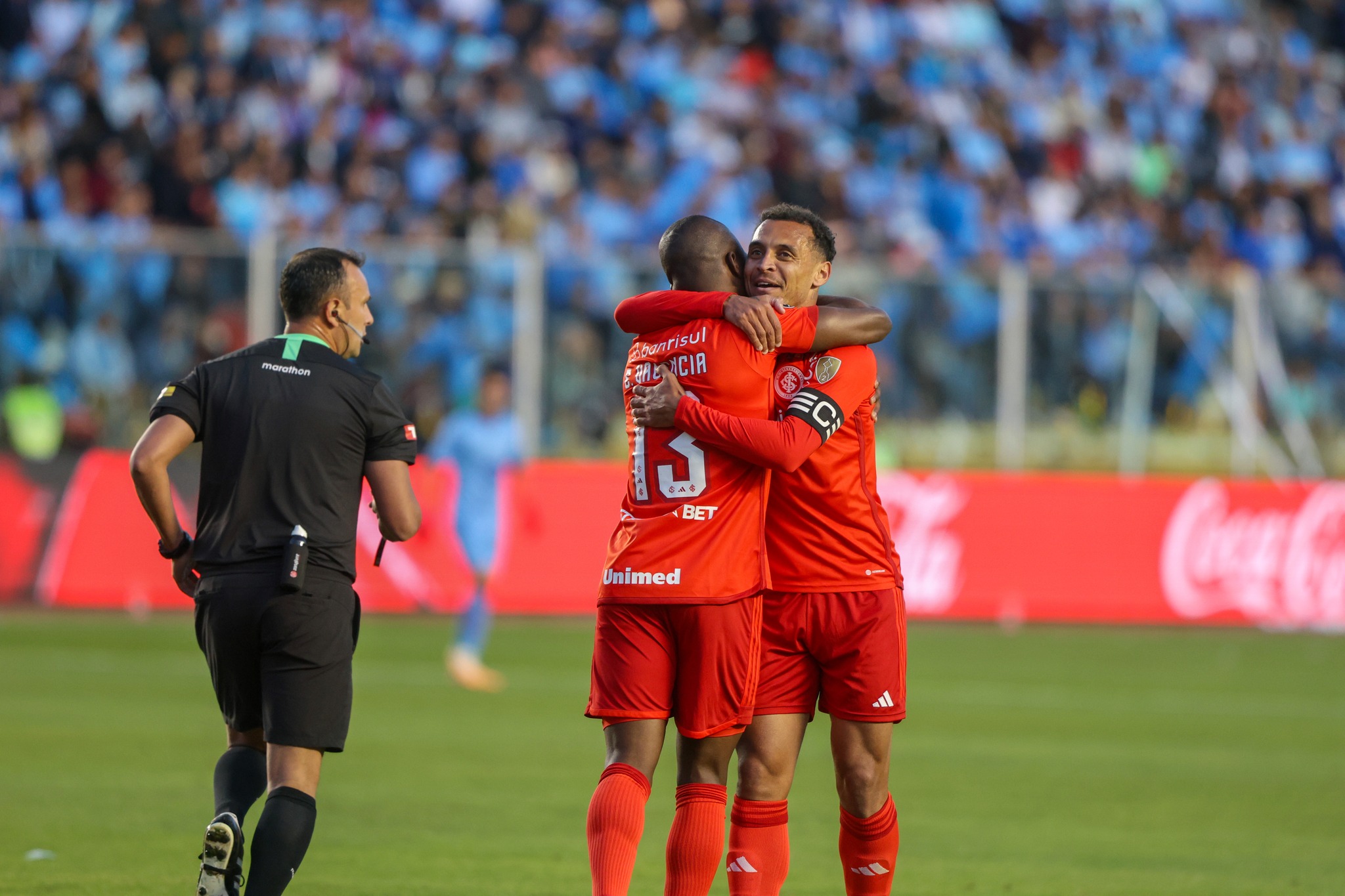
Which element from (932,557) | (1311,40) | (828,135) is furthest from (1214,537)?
(1311,40)

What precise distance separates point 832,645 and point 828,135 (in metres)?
19.6

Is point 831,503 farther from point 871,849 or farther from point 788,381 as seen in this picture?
point 871,849

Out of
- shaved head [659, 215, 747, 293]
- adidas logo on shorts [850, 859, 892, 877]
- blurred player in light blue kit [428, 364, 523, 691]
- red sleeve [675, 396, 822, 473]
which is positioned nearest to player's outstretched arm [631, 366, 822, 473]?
red sleeve [675, 396, 822, 473]

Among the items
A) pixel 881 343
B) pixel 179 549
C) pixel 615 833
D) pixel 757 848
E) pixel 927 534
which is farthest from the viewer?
pixel 881 343

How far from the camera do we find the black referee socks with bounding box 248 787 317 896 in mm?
5277

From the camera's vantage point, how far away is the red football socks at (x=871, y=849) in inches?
223

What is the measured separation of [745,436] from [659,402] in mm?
273

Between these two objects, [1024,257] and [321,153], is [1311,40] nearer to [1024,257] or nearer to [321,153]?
[1024,257]

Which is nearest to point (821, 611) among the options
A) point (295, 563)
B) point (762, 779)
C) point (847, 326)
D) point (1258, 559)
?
point (762, 779)

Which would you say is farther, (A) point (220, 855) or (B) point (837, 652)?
(B) point (837, 652)

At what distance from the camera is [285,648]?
17.8ft

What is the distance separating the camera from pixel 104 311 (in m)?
18.0

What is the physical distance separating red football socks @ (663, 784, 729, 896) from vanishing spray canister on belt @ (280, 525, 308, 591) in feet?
4.16

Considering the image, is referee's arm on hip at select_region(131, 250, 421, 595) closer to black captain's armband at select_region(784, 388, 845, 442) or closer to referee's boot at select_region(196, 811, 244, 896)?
referee's boot at select_region(196, 811, 244, 896)
